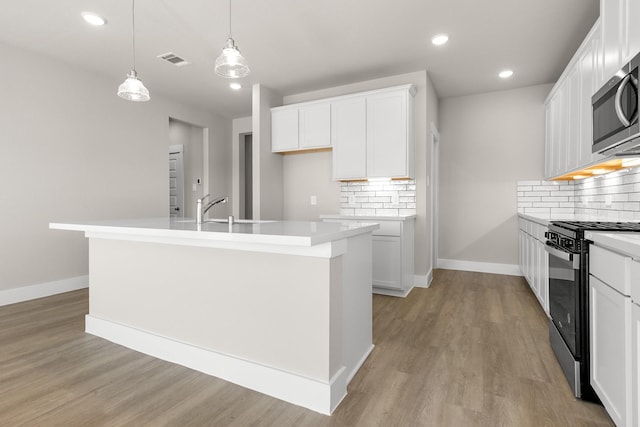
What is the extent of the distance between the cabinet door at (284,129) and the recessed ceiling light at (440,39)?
199cm

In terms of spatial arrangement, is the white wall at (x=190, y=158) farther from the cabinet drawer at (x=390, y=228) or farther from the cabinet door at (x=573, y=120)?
the cabinet door at (x=573, y=120)

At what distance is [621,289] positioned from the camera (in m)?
1.40

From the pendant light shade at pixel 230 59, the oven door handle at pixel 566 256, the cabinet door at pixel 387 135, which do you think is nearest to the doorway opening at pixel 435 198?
the cabinet door at pixel 387 135

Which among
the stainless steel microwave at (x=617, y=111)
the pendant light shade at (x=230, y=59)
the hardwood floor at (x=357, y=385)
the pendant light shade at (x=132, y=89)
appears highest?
the pendant light shade at (x=230, y=59)

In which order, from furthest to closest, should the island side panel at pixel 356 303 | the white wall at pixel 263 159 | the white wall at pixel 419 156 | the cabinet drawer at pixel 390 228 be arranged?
the white wall at pixel 263 159 → the white wall at pixel 419 156 → the cabinet drawer at pixel 390 228 → the island side panel at pixel 356 303

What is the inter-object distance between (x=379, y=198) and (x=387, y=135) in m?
0.88

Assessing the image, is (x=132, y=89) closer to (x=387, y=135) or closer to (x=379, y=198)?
(x=387, y=135)

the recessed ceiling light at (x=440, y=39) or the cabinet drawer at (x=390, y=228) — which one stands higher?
the recessed ceiling light at (x=440, y=39)

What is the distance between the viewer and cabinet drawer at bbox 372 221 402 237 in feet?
12.2

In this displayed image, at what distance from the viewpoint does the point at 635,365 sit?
1.29m

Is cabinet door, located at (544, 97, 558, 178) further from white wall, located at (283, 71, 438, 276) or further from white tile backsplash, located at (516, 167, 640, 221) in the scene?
white wall, located at (283, 71, 438, 276)

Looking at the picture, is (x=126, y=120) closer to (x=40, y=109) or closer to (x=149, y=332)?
(x=40, y=109)

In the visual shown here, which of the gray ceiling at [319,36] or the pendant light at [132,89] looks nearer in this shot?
the pendant light at [132,89]

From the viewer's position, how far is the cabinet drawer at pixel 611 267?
1371 millimetres
